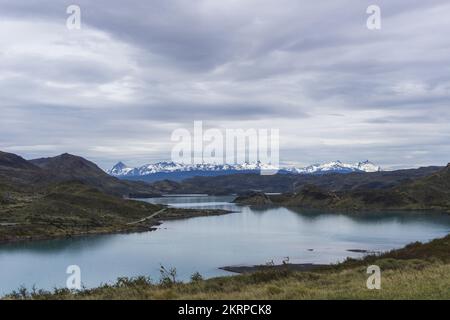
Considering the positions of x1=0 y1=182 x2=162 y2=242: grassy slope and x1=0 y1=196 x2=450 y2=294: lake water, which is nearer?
x1=0 y1=196 x2=450 y2=294: lake water

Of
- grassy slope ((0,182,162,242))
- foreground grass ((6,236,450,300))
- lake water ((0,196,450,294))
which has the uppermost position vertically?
foreground grass ((6,236,450,300))

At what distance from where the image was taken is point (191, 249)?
10131 centimetres

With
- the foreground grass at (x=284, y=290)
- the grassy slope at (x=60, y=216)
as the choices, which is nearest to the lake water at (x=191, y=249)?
the grassy slope at (x=60, y=216)

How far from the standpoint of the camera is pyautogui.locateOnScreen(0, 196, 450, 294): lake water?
7476 centimetres

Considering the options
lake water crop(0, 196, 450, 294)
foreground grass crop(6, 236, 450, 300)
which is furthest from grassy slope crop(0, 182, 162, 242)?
foreground grass crop(6, 236, 450, 300)

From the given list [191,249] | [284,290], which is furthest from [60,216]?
[284,290]

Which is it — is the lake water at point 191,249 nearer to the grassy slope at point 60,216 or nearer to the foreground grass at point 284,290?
the grassy slope at point 60,216

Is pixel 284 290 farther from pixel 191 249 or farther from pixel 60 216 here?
pixel 60 216

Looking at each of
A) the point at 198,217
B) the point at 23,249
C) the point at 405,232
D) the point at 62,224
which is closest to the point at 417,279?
the point at 23,249

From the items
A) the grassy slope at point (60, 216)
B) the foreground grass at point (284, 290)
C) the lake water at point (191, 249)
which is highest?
the foreground grass at point (284, 290)

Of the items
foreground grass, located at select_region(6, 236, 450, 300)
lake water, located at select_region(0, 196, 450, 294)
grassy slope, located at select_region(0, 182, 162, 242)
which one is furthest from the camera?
grassy slope, located at select_region(0, 182, 162, 242)

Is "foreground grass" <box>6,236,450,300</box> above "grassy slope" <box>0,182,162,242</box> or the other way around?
above

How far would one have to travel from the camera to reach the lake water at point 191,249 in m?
74.8

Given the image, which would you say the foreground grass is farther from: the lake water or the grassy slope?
the grassy slope
